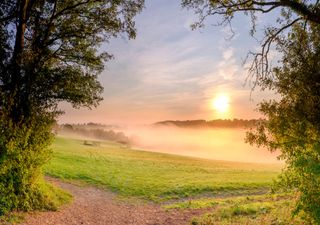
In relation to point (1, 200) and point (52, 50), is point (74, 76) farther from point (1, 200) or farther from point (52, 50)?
point (1, 200)

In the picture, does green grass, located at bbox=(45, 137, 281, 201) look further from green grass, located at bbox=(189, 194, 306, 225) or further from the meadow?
green grass, located at bbox=(189, 194, 306, 225)

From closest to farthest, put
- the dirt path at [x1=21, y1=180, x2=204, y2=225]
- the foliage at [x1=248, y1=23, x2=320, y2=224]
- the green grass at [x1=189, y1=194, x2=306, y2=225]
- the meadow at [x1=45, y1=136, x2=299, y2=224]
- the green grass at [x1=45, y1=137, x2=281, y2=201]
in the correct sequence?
the foliage at [x1=248, y1=23, x2=320, y2=224], the green grass at [x1=189, y1=194, x2=306, y2=225], the dirt path at [x1=21, y1=180, x2=204, y2=225], the meadow at [x1=45, y1=136, x2=299, y2=224], the green grass at [x1=45, y1=137, x2=281, y2=201]

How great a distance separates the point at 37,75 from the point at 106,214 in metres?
9.88

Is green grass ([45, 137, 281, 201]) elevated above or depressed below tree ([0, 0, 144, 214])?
below

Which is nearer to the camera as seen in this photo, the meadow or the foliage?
the foliage

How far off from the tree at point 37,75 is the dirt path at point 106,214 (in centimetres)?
166

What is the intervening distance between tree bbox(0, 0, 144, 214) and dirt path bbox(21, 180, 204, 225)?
65.4 inches

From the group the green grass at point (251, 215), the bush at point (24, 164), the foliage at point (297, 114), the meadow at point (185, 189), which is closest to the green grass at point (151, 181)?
the meadow at point (185, 189)

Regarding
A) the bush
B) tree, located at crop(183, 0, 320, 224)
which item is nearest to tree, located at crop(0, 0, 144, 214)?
the bush

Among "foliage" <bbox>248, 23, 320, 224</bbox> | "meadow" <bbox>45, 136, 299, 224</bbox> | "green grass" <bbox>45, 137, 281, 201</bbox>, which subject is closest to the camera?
"foliage" <bbox>248, 23, 320, 224</bbox>

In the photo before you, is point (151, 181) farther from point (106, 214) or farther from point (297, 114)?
point (297, 114)

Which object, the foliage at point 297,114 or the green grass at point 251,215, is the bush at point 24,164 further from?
the foliage at point 297,114

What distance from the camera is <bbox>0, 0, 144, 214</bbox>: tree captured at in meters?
20.1

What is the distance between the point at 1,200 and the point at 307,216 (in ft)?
48.0
